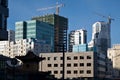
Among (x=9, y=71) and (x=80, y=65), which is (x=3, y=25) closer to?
(x=9, y=71)

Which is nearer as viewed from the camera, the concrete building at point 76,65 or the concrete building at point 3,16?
the concrete building at point 3,16

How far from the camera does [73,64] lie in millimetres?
160375

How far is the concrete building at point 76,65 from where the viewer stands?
158 metres

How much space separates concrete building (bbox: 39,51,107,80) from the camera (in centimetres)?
15786

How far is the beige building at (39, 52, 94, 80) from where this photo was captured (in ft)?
518

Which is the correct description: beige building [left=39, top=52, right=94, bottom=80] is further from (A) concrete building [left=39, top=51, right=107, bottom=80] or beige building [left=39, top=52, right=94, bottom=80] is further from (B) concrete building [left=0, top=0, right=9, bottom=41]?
(B) concrete building [left=0, top=0, right=9, bottom=41]

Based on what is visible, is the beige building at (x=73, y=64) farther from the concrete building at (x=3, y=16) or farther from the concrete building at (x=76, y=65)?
the concrete building at (x=3, y=16)

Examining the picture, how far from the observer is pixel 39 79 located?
263 feet

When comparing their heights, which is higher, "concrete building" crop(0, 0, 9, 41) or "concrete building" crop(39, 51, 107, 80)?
"concrete building" crop(0, 0, 9, 41)

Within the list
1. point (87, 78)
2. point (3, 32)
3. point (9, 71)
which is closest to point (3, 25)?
point (3, 32)

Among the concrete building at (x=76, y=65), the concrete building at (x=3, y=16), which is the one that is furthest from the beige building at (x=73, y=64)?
the concrete building at (x=3, y=16)

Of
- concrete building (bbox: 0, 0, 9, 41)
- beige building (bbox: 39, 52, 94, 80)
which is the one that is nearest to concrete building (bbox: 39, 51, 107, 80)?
beige building (bbox: 39, 52, 94, 80)

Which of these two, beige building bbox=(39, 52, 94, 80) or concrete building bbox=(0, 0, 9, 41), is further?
beige building bbox=(39, 52, 94, 80)

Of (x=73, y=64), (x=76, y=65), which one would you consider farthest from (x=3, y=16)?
(x=73, y=64)
